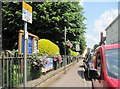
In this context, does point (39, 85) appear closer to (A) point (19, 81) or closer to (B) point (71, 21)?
(A) point (19, 81)

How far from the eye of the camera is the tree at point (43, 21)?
3048 cm

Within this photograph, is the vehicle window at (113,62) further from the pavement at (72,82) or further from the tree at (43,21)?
the tree at (43,21)

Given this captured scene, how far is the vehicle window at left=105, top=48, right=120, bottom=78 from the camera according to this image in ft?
20.7

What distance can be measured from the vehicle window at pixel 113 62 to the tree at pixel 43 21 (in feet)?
76.1

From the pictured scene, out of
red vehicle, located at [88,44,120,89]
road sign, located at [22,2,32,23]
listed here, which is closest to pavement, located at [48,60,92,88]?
road sign, located at [22,2,32,23]

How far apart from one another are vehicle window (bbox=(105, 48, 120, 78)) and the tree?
23187 millimetres

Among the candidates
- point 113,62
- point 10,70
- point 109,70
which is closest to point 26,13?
point 10,70

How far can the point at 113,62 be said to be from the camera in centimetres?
673

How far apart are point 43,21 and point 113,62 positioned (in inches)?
953

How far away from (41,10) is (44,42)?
8.58 metres

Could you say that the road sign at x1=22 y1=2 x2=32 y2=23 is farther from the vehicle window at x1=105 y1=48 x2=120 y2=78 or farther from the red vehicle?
the vehicle window at x1=105 y1=48 x2=120 y2=78

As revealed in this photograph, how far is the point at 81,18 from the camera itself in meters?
36.3

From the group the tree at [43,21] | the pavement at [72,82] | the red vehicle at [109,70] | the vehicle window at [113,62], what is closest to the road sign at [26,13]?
the red vehicle at [109,70]

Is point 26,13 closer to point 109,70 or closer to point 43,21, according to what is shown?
point 109,70
